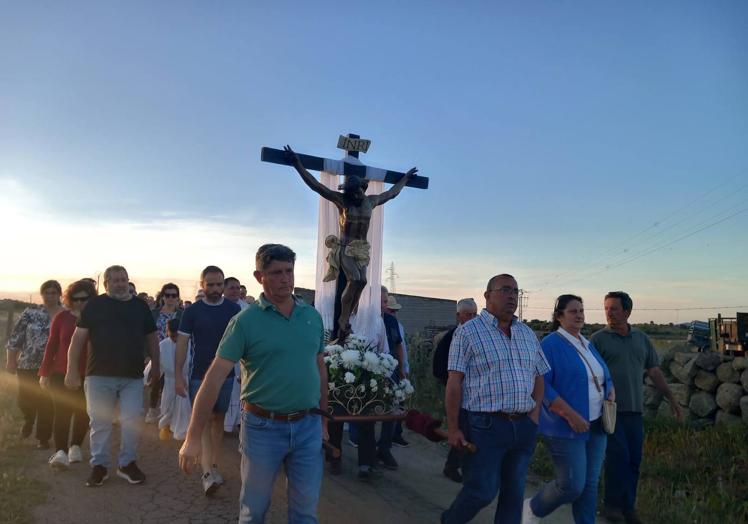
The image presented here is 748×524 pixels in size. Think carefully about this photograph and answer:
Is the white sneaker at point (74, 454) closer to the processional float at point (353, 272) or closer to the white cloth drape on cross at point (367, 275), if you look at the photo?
the processional float at point (353, 272)

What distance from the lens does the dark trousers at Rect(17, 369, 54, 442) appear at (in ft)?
22.6

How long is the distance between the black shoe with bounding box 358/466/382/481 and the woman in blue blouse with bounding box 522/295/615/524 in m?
1.93

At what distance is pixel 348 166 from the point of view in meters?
7.43

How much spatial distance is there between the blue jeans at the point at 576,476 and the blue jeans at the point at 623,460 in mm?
824

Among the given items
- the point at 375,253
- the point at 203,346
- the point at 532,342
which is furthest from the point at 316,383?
the point at 375,253

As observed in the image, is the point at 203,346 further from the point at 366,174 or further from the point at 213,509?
the point at 366,174

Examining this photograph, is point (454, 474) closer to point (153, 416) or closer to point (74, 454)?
point (74, 454)

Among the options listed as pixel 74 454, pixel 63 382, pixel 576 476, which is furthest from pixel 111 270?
pixel 576 476

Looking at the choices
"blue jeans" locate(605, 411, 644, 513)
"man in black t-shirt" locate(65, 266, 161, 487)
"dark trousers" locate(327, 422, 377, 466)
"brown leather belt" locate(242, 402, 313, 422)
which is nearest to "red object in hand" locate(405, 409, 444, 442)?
"brown leather belt" locate(242, 402, 313, 422)

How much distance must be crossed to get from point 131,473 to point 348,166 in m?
4.04

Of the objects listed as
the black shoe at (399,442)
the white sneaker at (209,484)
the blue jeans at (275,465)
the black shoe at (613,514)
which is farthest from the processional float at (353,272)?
the blue jeans at (275,465)

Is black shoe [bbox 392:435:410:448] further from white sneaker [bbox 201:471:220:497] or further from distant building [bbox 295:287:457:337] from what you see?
distant building [bbox 295:287:457:337]

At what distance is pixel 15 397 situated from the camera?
1034 centimetres

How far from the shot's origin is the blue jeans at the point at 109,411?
548cm
